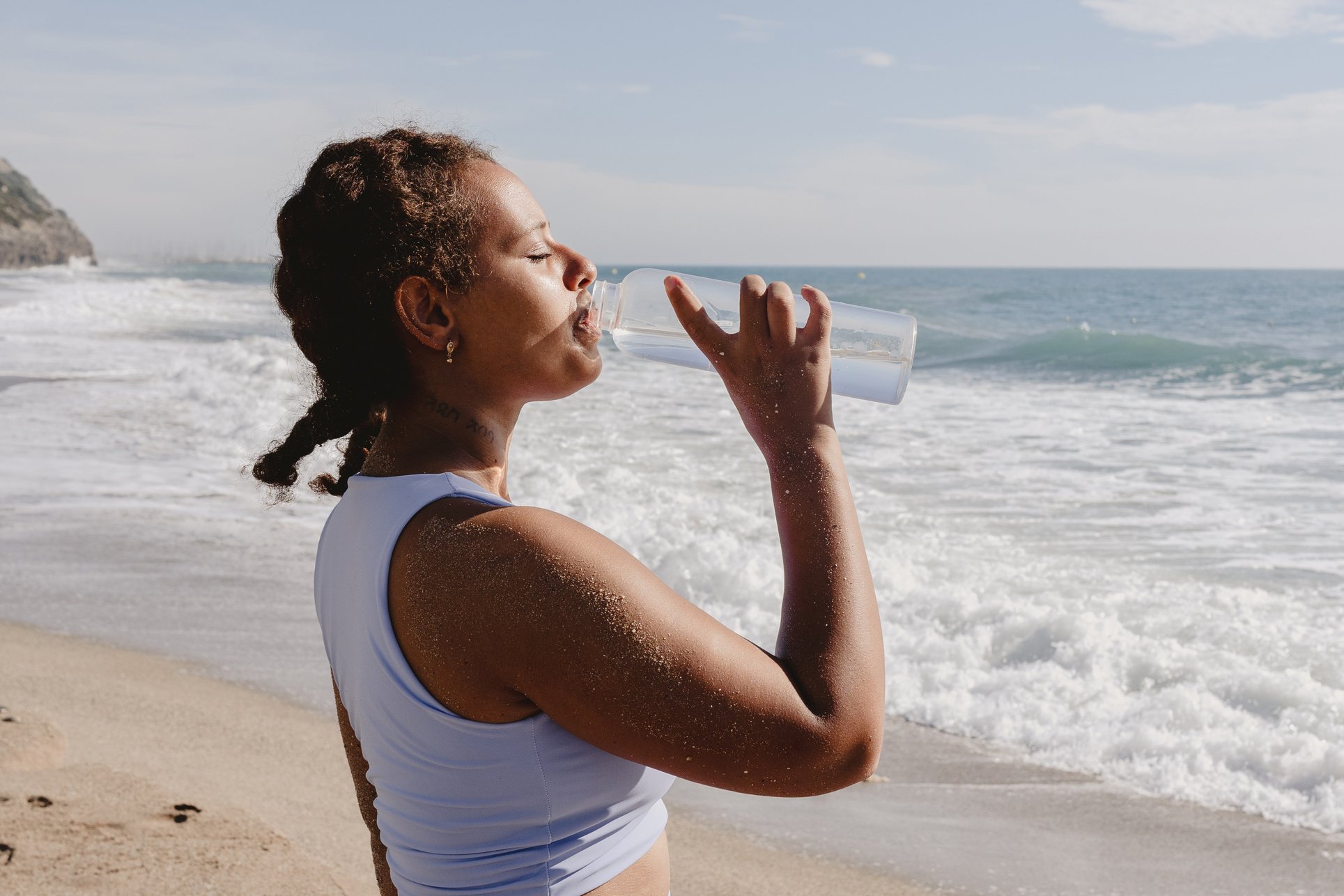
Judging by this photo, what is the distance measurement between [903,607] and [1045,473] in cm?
392

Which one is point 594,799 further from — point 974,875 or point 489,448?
point 974,875

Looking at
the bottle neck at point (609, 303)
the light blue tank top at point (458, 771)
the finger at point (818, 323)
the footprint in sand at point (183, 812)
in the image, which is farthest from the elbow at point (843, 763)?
the footprint in sand at point (183, 812)

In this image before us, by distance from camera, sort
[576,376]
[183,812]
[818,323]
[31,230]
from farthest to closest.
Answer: [31,230]
[183,812]
[576,376]
[818,323]

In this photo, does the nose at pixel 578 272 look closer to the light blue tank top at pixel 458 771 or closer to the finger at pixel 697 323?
the finger at pixel 697 323

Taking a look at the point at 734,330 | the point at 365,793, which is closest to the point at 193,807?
the point at 365,793

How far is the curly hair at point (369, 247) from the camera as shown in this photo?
1.30 m

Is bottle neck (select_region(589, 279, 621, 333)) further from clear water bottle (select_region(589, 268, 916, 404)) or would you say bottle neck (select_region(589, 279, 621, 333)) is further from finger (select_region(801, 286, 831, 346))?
finger (select_region(801, 286, 831, 346))

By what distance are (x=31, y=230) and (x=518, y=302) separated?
3708 inches

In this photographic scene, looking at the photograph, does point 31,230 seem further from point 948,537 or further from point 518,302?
point 518,302

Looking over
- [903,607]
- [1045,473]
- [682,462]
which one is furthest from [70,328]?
[903,607]

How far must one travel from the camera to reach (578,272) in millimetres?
1383

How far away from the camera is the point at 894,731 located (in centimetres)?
414

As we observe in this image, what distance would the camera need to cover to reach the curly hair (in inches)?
51.2

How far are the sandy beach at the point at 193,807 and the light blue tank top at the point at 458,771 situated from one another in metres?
1.77
